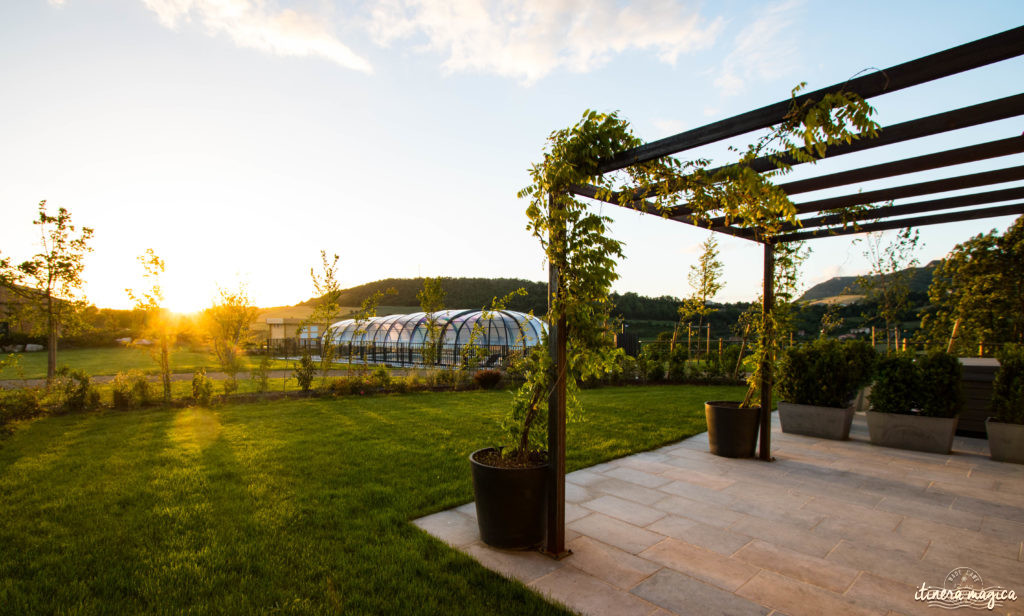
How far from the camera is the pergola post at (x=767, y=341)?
16.5ft

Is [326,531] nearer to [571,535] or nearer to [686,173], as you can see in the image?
[571,535]

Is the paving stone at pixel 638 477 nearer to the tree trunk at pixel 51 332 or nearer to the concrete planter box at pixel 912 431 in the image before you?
the concrete planter box at pixel 912 431

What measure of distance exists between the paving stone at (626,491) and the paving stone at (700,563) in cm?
80

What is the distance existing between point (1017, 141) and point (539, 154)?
110 inches

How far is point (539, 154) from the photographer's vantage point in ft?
9.66

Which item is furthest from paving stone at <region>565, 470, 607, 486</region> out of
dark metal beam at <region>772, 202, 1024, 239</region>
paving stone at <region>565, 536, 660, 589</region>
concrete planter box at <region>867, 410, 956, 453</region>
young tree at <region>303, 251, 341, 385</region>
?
young tree at <region>303, 251, 341, 385</region>

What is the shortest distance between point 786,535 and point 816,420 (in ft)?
12.7

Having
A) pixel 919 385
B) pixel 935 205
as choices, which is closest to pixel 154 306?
pixel 935 205

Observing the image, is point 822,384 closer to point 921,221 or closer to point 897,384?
point 897,384

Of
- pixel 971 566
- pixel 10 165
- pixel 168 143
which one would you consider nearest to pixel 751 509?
pixel 971 566

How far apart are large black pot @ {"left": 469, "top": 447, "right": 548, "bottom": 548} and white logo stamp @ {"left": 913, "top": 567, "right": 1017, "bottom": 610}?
2.08 m

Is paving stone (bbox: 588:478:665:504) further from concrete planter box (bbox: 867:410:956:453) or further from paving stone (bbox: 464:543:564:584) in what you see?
concrete planter box (bbox: 867:410:956:453)

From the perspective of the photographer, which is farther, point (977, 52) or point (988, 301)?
point (988, 301)

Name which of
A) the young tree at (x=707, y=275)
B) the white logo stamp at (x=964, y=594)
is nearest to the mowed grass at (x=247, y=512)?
the white logo stamp at (x=964, y=594)
